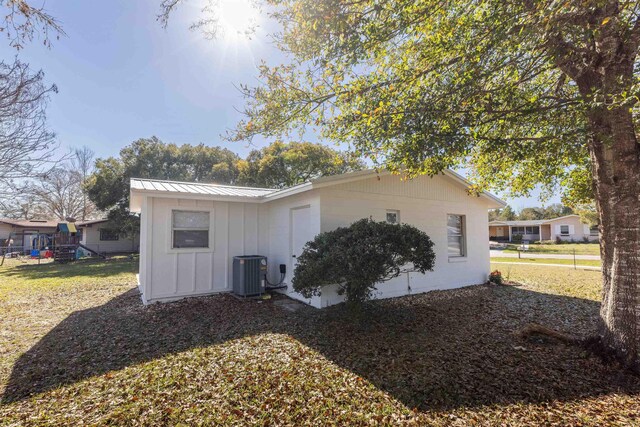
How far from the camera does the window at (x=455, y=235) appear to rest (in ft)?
30.5

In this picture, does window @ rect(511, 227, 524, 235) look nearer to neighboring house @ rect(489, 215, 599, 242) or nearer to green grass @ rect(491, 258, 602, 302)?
neighboring house @ rect(489, 215, 599, 242)

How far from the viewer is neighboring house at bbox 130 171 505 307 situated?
6.95m

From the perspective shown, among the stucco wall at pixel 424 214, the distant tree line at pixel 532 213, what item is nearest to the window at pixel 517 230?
the distant tree line at pixel 532 213

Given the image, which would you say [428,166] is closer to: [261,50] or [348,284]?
[348,284]

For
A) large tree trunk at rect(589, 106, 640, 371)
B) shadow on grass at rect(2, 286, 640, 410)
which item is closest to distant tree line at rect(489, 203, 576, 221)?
shadow on grass at rect(2, 286, 640, 410)

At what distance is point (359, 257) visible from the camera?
5.18 meters

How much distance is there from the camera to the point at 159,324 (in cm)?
559

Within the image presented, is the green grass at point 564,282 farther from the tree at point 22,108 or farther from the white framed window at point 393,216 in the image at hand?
the tree at point 22,108

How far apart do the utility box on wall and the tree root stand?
5.61 metres

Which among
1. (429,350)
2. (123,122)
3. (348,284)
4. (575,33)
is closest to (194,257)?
(348,284)

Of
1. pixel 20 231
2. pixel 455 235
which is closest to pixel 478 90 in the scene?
pixel 455 235

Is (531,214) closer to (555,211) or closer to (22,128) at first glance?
(555,211)

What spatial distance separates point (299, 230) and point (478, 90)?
4791 millimetres

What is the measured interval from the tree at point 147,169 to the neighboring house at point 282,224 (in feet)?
52.2
